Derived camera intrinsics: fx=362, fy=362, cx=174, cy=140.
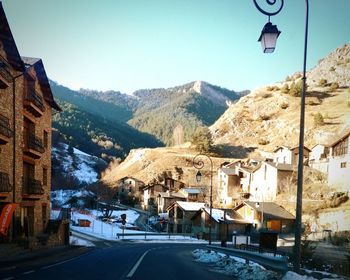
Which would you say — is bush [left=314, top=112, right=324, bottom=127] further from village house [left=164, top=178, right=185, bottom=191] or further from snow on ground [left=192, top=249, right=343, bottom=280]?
snow on ground [left=192, top=249, right=343, bottom=280]

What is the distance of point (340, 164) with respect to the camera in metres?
48.8

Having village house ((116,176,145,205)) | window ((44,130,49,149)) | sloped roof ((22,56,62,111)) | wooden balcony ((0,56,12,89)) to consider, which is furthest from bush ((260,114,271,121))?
wooden balcony ((0,56,12,89))

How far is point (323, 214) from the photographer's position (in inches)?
1763

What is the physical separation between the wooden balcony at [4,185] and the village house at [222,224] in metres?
43.5

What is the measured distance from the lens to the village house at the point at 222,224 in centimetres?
6056

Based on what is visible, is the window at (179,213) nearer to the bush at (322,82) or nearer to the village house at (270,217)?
the village house at (270,217)

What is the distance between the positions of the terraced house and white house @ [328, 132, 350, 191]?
37362 mm

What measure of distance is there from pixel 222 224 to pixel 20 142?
4391 cm

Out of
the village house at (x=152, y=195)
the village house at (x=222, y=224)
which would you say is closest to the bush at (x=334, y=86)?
the village house at (x=152, y=195)

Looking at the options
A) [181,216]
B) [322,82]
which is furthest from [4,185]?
[322,82]

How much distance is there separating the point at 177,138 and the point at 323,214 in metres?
119

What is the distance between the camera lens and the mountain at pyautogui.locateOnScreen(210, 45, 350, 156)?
94812mm

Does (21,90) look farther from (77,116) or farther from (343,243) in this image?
(77,116)

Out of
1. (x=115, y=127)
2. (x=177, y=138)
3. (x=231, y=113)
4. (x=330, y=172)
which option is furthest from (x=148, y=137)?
(x=330, y=172)
